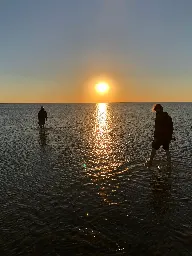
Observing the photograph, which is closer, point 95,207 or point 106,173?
point 95,207

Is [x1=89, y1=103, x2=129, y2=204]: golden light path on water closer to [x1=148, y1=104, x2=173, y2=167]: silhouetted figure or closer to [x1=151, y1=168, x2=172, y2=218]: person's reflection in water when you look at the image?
[x1=151, y1=168, x2=172, y2=218]: person's reflection in water

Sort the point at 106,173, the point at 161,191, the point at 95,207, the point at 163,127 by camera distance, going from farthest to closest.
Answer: the point at 163,127 < the point at 106,173 < the point at 161,191 < the point at 95,207

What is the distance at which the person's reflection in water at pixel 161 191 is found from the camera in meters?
7.79

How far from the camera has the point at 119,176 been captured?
36.0 feet

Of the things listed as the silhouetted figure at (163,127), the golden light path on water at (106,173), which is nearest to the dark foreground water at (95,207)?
the golden light path on water at (106,173)

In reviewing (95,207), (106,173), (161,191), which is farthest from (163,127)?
(95,207)

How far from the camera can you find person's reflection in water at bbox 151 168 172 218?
779 centimetres

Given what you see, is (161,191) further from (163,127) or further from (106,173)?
(163,127)

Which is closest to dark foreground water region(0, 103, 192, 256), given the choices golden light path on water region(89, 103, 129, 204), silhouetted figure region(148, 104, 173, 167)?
golden light path on water region(89, 103, 129, 204)

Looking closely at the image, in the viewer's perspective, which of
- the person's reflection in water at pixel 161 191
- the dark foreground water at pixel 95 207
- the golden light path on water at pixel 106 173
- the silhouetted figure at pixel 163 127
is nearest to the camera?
the dark foreground water at pixel 95 207

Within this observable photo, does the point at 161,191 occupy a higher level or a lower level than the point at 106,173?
lower

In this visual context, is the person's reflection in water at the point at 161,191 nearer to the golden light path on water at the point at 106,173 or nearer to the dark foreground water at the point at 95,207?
the dark foreground water at the point at 95,207

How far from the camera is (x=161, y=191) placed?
9211 mm

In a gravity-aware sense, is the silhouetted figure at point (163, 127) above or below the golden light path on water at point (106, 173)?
above
